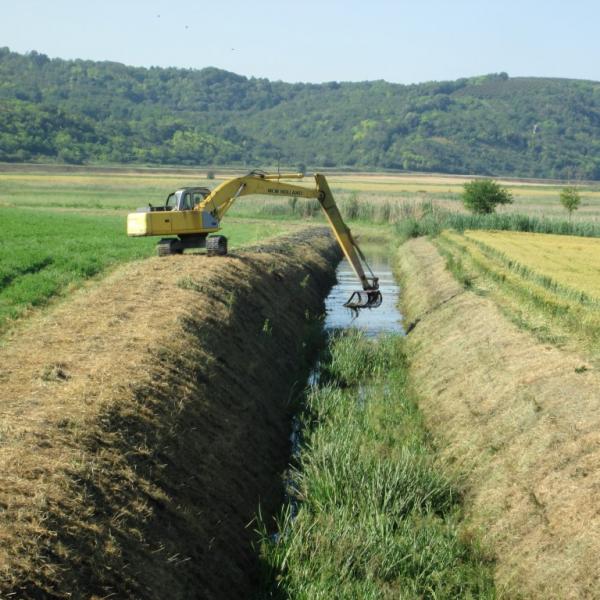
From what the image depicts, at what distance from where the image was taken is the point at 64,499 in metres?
9.44

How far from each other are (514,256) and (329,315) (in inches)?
334

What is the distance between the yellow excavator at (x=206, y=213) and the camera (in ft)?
84.0

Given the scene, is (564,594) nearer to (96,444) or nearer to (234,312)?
(96,444)

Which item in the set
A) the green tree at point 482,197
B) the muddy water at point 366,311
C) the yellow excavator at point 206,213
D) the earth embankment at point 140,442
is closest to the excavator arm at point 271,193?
the yellow excavator at point 206,213

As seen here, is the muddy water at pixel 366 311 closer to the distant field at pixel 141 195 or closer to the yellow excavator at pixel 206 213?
the yellow excavator at pixel 206 213

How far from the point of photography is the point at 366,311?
109 feet

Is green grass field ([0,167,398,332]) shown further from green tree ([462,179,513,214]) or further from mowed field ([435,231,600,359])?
mowed field ([435,231,600,359])

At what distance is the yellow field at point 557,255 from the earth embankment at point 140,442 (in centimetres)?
1080

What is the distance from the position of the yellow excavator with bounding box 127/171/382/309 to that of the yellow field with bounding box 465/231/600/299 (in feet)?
19.9

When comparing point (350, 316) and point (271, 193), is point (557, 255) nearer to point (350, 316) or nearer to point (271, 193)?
point (350, 316)

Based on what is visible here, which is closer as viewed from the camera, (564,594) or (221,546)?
(564,594)

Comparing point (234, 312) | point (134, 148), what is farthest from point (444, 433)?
point (134, 148)

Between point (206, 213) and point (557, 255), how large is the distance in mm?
17782

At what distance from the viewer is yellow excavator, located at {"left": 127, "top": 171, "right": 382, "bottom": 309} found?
84.0 ft
